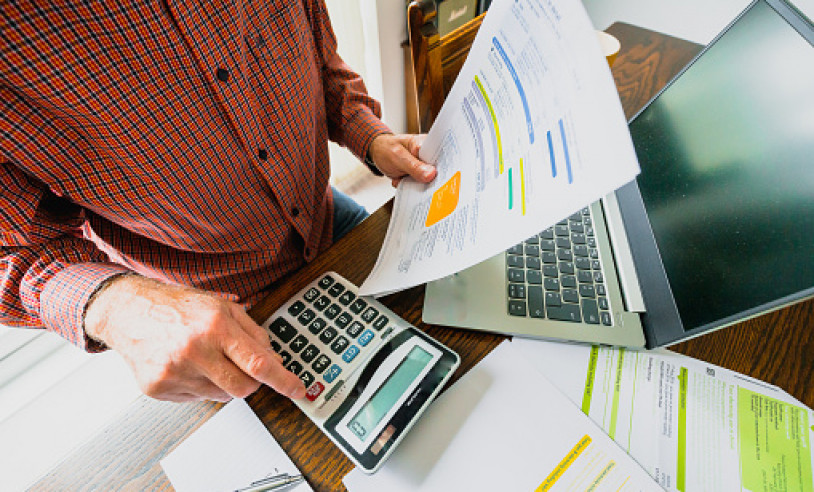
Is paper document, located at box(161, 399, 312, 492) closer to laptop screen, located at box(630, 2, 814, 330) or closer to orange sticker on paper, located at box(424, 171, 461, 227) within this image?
orange sticker on paper, located at box(424, 171, 461, 227)

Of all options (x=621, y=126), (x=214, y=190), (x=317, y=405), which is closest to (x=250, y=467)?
(x=317, y=405)

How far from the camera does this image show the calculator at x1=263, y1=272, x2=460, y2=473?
341 millimetres

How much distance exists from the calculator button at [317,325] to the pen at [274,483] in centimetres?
14

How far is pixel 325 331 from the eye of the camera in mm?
411

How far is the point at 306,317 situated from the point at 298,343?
0.11 feet

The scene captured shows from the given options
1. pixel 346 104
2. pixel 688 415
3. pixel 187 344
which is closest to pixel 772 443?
pixel 688 415

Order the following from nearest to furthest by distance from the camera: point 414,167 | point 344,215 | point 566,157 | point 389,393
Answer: point 566,157 → point 389,393 → point 414,167 → point 344,215

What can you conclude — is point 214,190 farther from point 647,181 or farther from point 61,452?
point 61,452

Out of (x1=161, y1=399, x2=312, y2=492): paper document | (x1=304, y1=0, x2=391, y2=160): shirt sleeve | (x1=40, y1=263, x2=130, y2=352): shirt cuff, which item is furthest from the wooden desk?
(x1=304, y1=0, x2=391, y2=160): shirt sleeve

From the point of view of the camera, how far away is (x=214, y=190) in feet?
1.52

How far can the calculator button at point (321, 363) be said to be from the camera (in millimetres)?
383

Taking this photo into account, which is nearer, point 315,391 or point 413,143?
point 315,391

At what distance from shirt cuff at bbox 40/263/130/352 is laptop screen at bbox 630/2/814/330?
632mm

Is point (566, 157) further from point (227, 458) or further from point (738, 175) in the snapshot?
point (227, 458)
